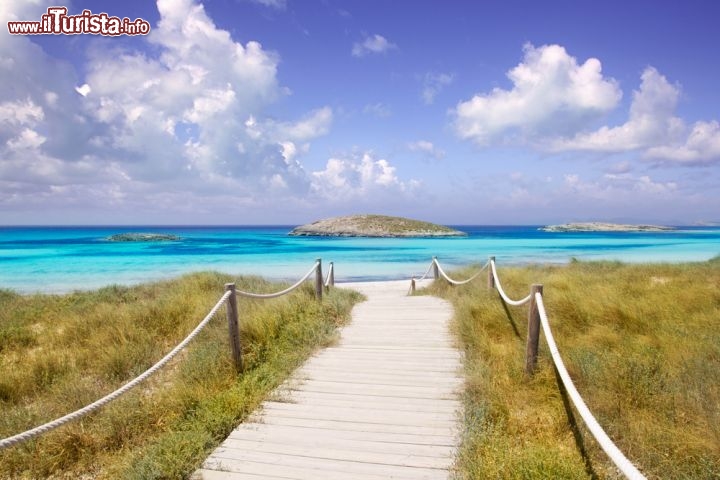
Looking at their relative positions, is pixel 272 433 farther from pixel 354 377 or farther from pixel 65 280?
pixel 65 280

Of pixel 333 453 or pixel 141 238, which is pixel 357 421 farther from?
pixel 141 238

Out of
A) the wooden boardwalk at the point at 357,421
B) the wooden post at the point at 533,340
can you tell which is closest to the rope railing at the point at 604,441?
the wooden post at the point at 533,340

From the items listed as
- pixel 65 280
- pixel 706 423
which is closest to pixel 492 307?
pixel 706 423

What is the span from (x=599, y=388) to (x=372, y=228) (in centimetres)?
7566

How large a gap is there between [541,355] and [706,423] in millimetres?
1855

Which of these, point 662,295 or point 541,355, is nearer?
point 541,355

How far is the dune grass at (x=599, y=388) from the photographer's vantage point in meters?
3.33

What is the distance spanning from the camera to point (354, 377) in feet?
18.5

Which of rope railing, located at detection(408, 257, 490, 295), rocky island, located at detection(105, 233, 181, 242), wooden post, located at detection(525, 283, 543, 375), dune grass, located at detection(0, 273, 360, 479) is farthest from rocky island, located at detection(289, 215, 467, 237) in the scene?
wooden post, located at detection(525, 283, 543, 375)

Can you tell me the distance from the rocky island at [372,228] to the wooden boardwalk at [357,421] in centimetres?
7253

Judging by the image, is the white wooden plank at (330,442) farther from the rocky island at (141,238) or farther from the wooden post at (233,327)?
the rocky island at (141,238)

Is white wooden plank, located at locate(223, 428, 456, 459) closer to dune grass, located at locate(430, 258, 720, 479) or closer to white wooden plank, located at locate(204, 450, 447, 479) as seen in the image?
white wooden plank, located at locate(204, 450, 447, 479)

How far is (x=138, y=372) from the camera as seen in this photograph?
6359mm

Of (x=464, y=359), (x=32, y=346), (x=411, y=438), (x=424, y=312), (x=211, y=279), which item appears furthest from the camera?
(x=211, y=279)
